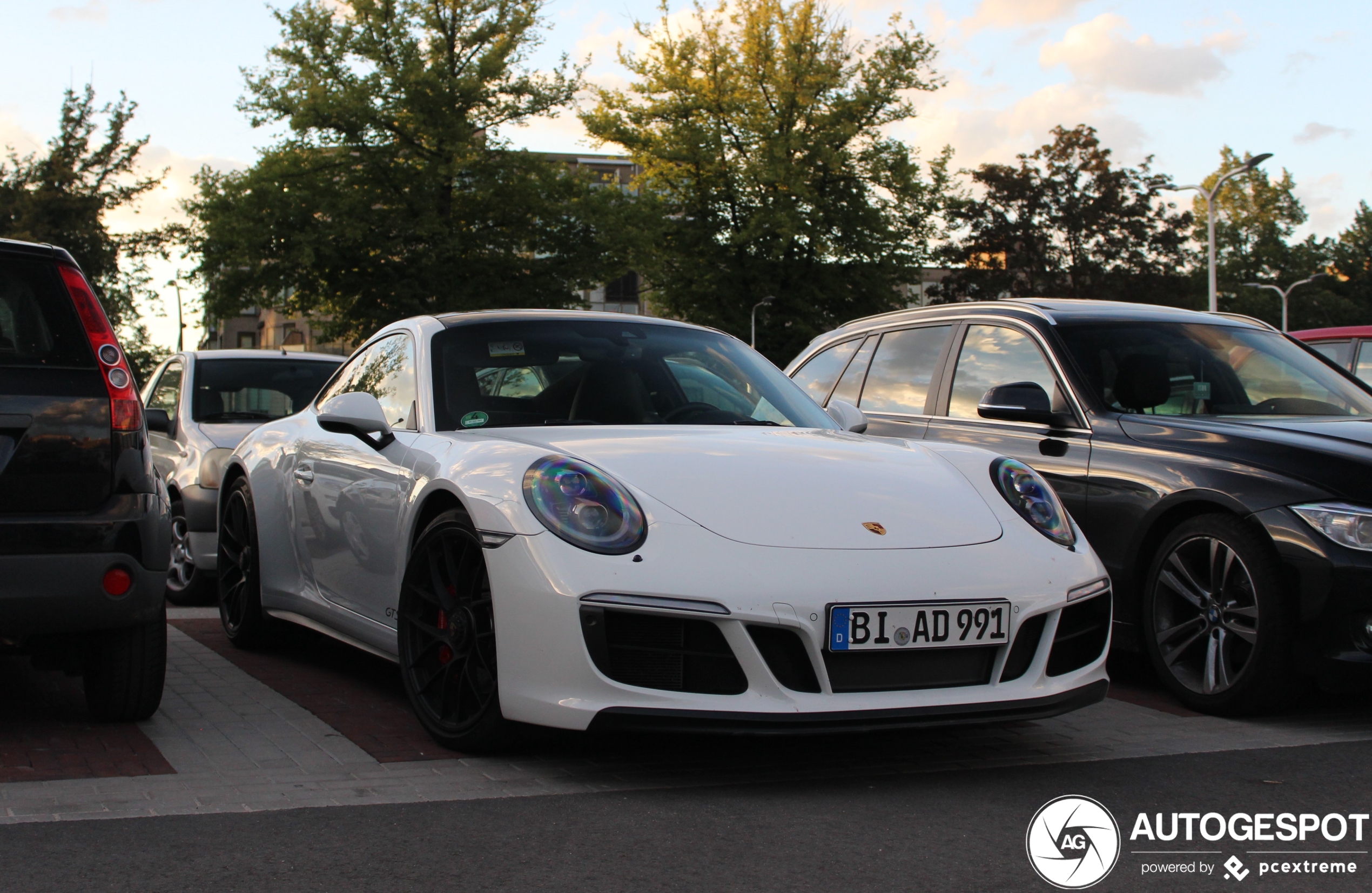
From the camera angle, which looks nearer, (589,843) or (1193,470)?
(589,843)

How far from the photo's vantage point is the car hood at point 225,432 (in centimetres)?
837

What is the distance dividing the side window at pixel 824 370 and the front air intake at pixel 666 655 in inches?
161

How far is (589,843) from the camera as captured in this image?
3.33m

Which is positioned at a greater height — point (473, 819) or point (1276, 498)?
point (1276, 498)

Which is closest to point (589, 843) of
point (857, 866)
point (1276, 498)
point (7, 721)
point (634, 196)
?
point (857, 866)

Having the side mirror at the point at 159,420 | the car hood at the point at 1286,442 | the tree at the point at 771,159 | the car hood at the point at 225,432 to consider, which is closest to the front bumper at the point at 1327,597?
the car hood at the point at 1286,442

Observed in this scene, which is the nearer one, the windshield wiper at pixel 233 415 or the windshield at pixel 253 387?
the windshield wiper at pixel 233 415

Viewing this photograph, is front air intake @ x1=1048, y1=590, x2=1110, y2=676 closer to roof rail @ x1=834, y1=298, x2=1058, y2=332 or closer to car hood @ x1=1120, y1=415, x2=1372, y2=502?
car hood @ x1=1120, y1=415, x2=1372, y2=502

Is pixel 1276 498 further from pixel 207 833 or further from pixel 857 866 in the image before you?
pixel 207 833

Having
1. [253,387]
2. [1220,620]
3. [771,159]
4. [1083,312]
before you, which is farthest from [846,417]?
[771,159]

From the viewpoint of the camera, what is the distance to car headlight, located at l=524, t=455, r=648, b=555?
3816 mm

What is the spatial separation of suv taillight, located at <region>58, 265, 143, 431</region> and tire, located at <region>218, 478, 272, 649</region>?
72.5 inches

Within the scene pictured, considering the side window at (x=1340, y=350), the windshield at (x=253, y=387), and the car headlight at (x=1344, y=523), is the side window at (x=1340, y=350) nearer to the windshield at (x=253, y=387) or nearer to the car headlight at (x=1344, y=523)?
the car headlight at (x=1344, y=523)

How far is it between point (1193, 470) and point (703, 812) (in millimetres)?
2545
